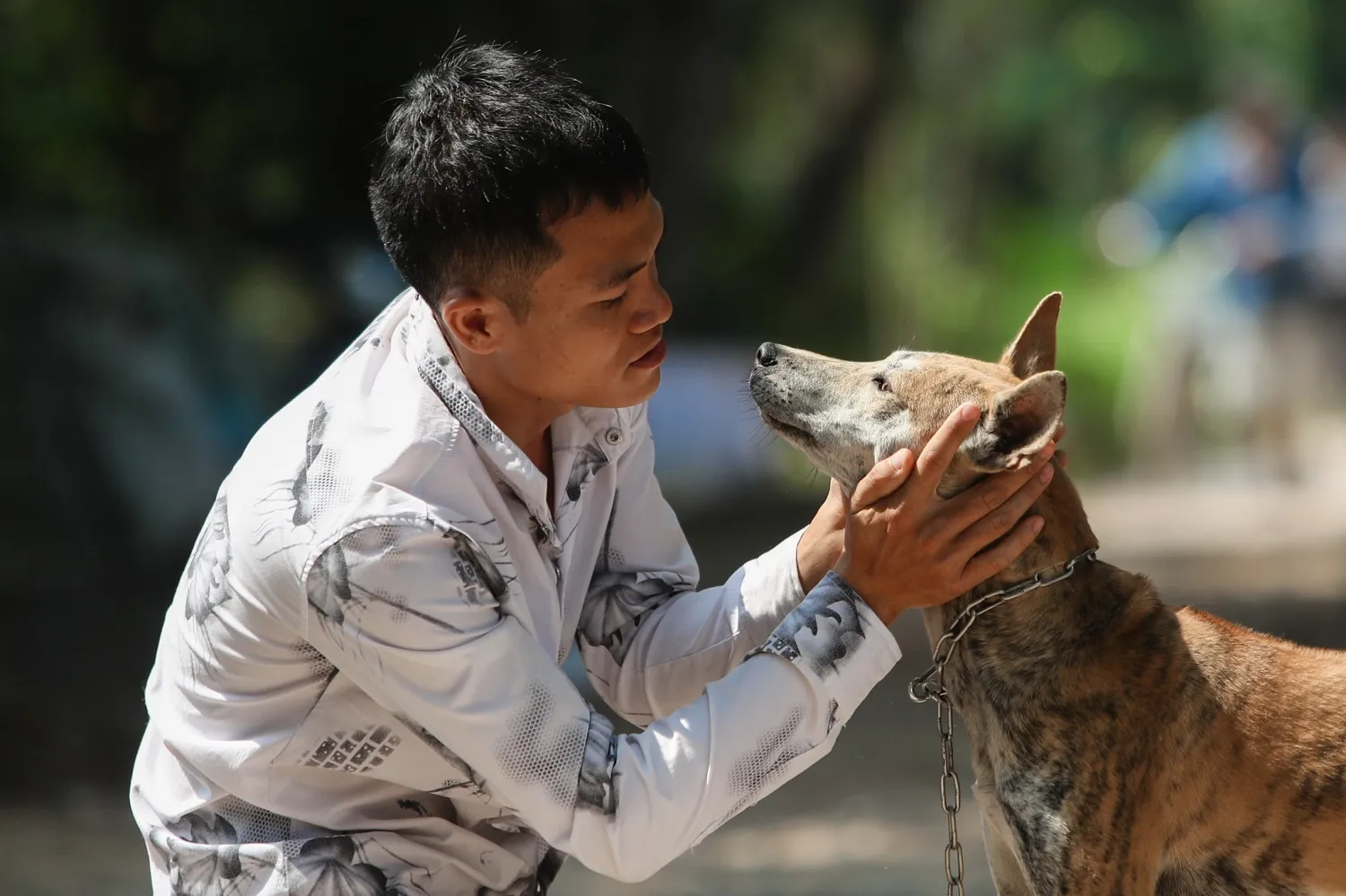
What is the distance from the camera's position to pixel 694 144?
11016mm

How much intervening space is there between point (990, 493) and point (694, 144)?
8469 mm

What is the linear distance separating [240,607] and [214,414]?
750 cm

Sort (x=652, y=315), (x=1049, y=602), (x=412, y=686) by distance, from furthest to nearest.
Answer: (x=1049, y=602) → (x=652, y=315) → (x=412, y=686)

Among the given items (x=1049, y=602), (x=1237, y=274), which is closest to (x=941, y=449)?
(x=1049, y=602)

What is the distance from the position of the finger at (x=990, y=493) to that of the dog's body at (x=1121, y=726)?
25 mm

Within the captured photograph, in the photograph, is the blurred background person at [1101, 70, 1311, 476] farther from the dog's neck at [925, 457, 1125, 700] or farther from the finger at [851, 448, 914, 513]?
the finger at [851, 448, 914, 513]

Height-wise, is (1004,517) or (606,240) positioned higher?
(606,240)

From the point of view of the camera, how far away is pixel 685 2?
10.8 m

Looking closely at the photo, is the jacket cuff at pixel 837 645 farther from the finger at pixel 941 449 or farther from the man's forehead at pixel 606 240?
the man's forehead at pixel 606 240

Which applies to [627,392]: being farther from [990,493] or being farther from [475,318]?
[990,493]

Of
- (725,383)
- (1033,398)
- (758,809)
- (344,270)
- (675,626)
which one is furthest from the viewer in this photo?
(725,383)

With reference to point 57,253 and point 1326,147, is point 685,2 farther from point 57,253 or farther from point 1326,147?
point 1326,147

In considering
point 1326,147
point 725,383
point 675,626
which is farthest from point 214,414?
point 1326,147

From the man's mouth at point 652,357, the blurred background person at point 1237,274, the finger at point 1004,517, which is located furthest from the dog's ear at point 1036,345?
the blurred background person at point 1237,274
